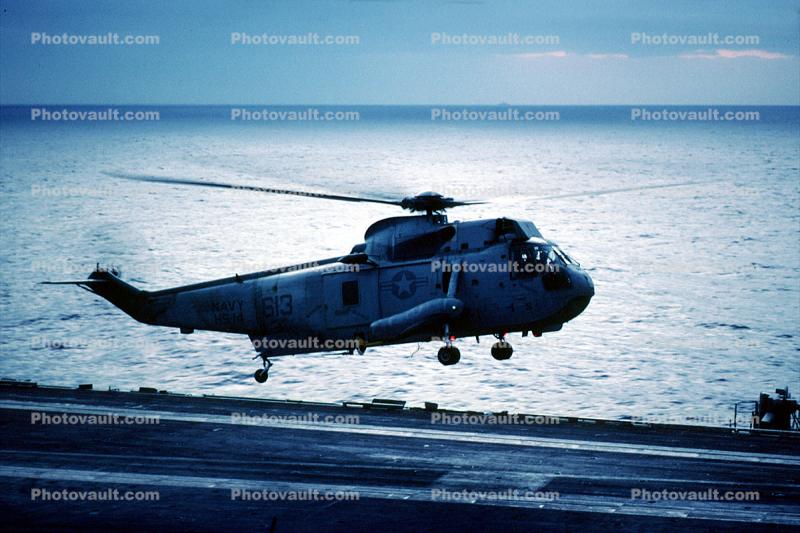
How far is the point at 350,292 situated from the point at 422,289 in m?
1.93

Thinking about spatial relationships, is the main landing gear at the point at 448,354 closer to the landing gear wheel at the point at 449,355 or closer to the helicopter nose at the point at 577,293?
the landing gear wheel at the point at 449,355

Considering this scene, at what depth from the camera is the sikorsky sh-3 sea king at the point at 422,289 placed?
22.6 metres

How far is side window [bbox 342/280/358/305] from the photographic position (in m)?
23.8

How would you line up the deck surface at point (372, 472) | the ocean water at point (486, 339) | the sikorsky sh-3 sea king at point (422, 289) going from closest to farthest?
the sikorsky sh-3 sea king at point (422, 289), the deck surface at point (372, 472), the ocean water at point (486, 339)

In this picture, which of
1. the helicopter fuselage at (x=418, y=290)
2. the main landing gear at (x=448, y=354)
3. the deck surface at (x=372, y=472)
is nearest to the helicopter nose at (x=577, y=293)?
the helicopter fuselage at (x=418, y=290)

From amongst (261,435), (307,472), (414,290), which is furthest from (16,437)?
(414,290)

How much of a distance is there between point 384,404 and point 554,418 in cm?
676

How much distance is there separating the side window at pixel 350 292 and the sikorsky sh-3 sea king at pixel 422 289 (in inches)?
1.0

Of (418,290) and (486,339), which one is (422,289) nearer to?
(418,290)

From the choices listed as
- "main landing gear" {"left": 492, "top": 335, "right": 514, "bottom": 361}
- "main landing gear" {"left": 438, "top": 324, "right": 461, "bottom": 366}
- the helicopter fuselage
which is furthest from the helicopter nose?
"main landing gear" {"left": 438, "top": 324, "right": 461, "bottom": 366}

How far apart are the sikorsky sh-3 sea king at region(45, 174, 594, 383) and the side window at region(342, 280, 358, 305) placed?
0.02 meters
